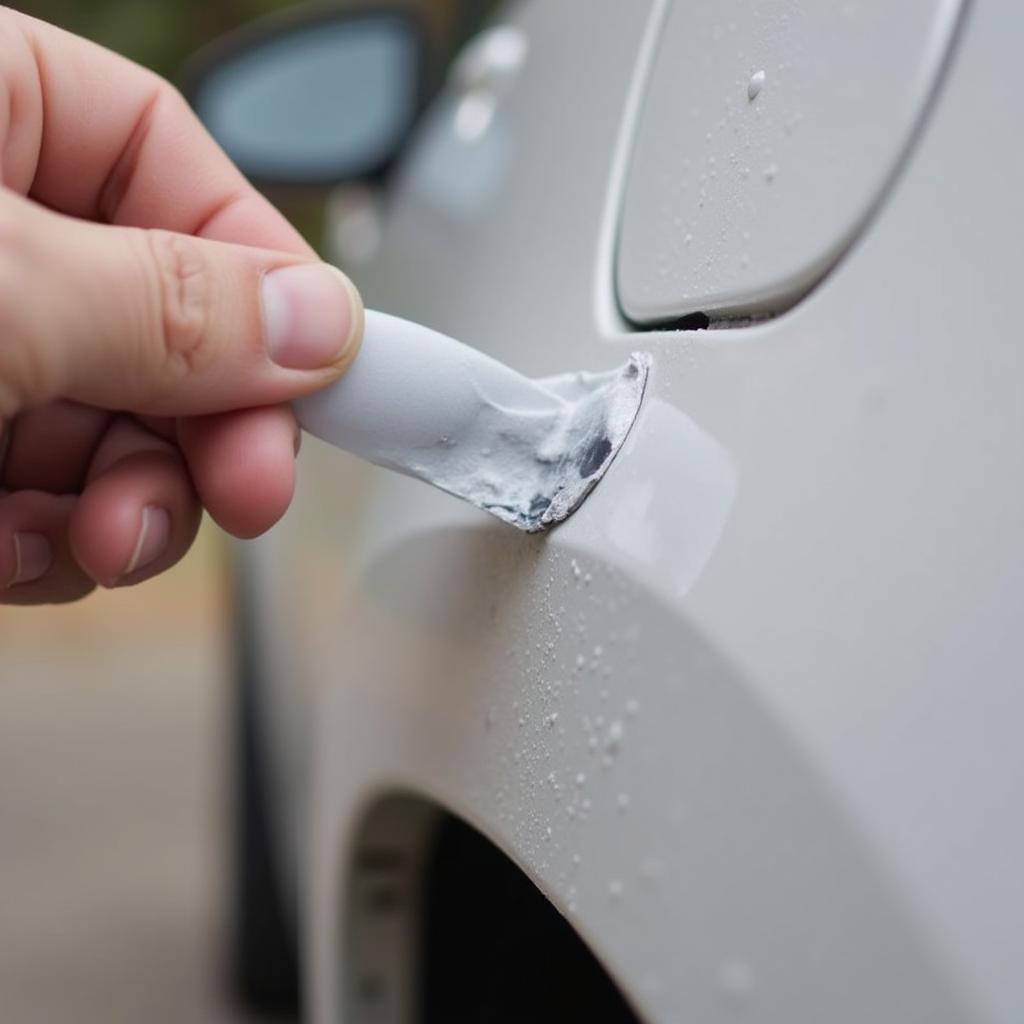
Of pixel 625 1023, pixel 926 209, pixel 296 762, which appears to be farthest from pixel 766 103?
pixel 296 762

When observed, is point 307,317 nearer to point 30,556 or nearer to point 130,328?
point 130,328

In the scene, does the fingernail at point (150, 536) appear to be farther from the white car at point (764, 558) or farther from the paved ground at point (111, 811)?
the paved ground at point (111, 811)

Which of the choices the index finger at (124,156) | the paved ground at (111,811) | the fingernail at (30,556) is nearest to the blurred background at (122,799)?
the paved ground at (111,811)

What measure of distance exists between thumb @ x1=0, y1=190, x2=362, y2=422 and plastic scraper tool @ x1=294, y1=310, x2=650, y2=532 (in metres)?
0.03

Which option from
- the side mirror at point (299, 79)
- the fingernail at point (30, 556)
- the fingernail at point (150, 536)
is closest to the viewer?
the fingernail at point (150, 536)

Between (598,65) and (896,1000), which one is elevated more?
(598,65)

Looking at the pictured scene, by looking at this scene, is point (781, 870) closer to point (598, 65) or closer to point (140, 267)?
point (140, 267)

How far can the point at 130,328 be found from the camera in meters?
0.78

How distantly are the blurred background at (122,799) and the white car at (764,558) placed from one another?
49.7 inches

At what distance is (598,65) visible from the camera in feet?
3.76

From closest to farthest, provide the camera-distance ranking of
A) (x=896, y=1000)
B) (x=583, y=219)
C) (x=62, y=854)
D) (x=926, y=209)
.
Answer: (x=896, y=1000), (x=926, y=209), (x=583, y=219), (x=62, y=854)

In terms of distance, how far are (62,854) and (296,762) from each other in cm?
173

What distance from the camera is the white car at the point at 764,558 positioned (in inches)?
23.4

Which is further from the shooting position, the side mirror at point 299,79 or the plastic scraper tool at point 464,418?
the side mirror at point 299,79
